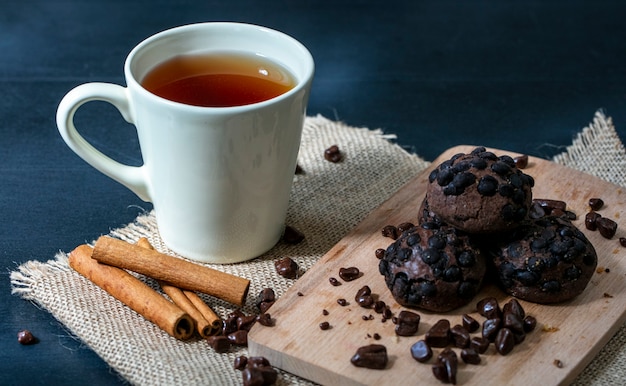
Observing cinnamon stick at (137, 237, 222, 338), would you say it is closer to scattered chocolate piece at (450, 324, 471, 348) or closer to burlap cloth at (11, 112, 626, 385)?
burlap cloth at (11, 112, 626, 385)

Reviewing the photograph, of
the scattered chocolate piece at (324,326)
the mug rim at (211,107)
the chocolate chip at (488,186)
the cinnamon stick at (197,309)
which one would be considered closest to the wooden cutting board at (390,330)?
the scattered chocolate piece at (324,326)

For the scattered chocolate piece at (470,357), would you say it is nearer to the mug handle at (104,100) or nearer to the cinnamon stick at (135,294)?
the cinnamon stick at (135,294)

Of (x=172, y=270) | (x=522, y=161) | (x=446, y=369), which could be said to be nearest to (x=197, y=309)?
(x=172, y=270)

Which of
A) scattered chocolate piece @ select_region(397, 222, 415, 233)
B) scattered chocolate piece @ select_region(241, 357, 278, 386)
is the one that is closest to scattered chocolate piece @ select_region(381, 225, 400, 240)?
scattered chocolate piece @ select_region(397, 222, 415, 233)

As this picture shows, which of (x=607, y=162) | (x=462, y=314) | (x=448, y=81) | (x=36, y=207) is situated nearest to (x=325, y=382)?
(x=462, y=314)

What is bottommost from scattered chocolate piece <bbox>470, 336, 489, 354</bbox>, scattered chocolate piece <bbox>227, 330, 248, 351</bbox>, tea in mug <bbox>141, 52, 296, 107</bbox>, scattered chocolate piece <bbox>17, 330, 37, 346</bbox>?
scattered chocolate piece <bbox>17, 330, 37, 346</bbox>

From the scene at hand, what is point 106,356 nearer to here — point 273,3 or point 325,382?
point 325,382
